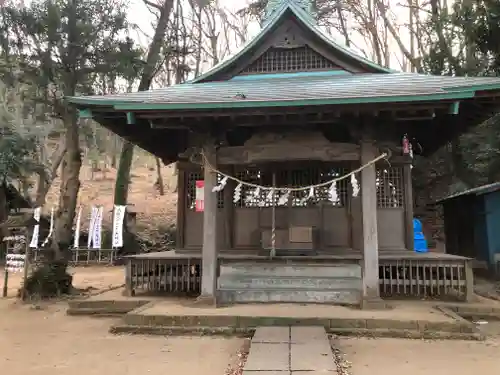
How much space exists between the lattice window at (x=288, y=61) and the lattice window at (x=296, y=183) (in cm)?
250

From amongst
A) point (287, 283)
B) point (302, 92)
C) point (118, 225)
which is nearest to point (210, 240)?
point (287, 283)

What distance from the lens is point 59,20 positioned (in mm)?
11930

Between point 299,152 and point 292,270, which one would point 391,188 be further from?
point 292,270

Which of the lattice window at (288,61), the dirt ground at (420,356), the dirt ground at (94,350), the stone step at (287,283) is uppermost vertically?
the lattice window at (288,61)

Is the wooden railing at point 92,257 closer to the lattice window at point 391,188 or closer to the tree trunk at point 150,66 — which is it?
the tree trunk at point 150,66

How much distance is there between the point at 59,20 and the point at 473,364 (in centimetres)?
1233

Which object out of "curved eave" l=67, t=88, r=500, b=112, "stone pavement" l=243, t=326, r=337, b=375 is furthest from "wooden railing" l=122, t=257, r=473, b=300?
"curved eave" l=67, t=88, r=500, b=112

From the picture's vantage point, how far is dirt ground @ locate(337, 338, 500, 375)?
535 cm

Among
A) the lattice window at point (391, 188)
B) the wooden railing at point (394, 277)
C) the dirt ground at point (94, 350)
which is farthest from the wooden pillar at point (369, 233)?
the dirt ground at point (94, 350)

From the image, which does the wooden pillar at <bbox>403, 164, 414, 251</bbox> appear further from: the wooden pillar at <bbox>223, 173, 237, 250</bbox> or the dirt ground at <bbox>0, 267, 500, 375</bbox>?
the wooden pillar at <bbox>223, 173, 237, 250</bbox>

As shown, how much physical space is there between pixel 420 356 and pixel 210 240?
4.17m

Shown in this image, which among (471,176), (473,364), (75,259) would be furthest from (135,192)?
(473,364)

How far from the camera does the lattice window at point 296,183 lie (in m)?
10.0

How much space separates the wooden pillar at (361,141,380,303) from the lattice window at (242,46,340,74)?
10.8 ft
